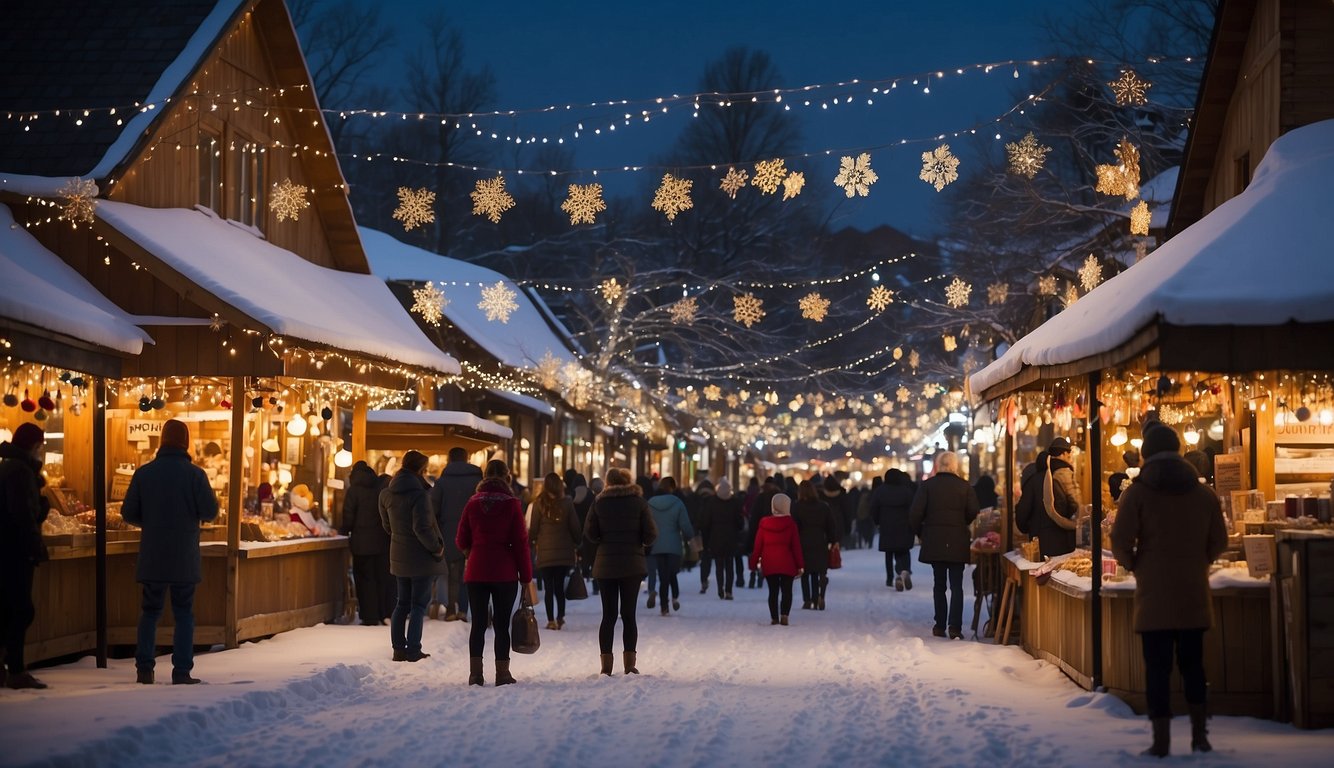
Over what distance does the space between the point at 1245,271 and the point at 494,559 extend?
19.8 ft

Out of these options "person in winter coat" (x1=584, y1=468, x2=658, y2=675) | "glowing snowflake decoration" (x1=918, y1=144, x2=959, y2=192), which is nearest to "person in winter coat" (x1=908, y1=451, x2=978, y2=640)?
"glowing snowflake decoration" (x1=918, y1=144, x2=959, y2=192)

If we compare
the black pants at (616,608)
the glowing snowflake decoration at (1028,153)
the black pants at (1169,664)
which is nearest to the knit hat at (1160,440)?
the black pants at (1169,664)

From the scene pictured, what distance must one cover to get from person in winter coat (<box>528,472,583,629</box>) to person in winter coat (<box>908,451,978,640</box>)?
12.4ft

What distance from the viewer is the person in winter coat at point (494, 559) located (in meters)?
12.7

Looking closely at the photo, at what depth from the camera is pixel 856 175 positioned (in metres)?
17.8

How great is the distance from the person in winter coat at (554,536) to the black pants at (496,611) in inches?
152

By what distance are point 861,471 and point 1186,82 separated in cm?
6637

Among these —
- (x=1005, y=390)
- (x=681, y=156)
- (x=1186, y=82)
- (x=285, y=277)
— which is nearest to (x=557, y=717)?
(x=1005, y=390)

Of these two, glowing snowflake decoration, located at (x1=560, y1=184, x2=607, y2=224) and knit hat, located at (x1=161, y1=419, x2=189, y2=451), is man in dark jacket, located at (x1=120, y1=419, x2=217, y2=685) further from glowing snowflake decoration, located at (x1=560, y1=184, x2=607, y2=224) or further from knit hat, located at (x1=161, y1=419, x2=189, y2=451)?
glowing snowflake decoration, located at (x1=560, y1=184, x2=607, y2=224)

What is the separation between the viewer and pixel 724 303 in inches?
1687

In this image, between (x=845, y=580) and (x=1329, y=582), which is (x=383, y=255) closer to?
(x=845, y=580)

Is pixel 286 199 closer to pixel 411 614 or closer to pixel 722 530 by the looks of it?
pixel 411 614

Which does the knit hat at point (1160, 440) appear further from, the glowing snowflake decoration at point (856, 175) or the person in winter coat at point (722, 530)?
the person in winter coat at point (722, 530)

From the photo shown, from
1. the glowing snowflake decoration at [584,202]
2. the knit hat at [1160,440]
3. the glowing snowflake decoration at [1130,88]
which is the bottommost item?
the knit hat at [1160,440]
